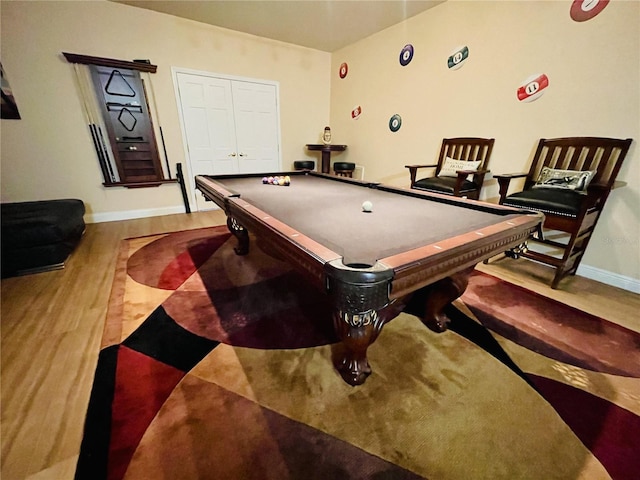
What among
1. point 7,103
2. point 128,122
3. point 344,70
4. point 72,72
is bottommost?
point 128,122

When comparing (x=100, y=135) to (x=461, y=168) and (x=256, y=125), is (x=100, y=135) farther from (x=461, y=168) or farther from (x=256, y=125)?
(x=461, y=168)

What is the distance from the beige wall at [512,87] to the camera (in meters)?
2.06

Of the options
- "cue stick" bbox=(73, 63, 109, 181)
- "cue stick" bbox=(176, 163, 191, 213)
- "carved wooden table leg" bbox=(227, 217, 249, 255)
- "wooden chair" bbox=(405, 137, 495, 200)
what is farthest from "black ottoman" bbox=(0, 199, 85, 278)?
"wooden chair" bbox=(405, 137, 495, 200)

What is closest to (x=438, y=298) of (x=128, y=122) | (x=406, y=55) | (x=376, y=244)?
(x=376, y=244)

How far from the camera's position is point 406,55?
3.57m

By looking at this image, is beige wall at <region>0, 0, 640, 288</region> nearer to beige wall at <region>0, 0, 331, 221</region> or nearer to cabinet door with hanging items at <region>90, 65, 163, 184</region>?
beige wall at <region>0, 0, 331, 221</region>

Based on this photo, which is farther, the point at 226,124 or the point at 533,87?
the point at 226,124

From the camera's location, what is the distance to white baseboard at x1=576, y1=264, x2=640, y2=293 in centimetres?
216

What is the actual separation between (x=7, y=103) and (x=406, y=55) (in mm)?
4806

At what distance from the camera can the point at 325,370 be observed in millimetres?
1365

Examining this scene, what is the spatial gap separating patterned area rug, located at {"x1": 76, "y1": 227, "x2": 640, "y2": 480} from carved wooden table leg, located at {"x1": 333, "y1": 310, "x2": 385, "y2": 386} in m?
0.06

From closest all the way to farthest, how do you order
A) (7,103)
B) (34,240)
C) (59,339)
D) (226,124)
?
(59,339) → (34,240) → (7,103) → (226,124)

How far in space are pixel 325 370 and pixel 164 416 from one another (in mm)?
734

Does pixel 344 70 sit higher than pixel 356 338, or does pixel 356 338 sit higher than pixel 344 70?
pixel 344 70
